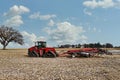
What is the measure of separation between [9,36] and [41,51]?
5938 centimetres

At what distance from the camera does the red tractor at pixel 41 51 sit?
45531mm

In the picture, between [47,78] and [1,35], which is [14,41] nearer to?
[1,35]

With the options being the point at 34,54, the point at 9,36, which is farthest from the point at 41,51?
the point at 9,36

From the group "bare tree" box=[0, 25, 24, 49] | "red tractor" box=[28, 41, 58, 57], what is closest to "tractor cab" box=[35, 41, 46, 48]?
"red tractor" box=[28, 41, 58, 57]

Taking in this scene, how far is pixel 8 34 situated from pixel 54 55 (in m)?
62.0

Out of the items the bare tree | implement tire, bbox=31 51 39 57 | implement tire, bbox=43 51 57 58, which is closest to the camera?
implement tire, bbox=43 51 57 58

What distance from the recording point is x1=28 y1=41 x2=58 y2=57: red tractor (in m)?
45.5

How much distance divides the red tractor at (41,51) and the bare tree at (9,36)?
185ft

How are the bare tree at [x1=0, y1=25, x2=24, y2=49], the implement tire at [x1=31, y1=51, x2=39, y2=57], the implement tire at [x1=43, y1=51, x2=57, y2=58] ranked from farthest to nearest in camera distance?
the bare tree at [x1=0, y1=25, x2=24, y2=49] → the implement tire at [x1=31, y1=51, x2=39, y2=57] → the implement tire at [x1=43, y1=51, x2=57, y2=58]

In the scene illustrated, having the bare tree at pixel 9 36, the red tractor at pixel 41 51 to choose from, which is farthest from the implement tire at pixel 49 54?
the bare tree at pixel 9 36

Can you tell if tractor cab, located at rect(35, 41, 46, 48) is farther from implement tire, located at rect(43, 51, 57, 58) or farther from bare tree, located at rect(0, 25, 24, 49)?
bare tree, located at rect(0, 25, 24, 49)

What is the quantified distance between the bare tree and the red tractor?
185ft

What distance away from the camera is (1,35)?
103562 millimetres

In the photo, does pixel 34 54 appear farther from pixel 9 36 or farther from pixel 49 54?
pixel 9 36
